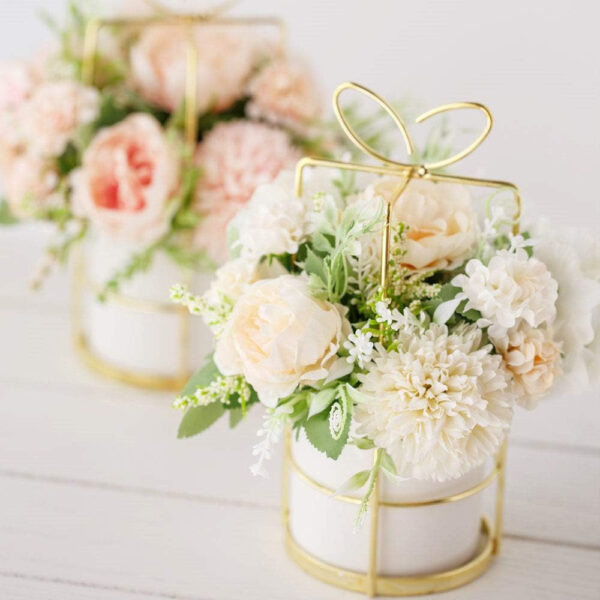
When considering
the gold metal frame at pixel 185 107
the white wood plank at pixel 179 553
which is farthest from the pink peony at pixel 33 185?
the white wood plank at pixel 179 553

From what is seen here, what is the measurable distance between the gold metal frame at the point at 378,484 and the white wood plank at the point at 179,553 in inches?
0.6

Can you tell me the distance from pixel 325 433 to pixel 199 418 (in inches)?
6.1

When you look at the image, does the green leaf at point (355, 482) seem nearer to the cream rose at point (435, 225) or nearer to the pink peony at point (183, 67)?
the cream rose at point (435, 225)

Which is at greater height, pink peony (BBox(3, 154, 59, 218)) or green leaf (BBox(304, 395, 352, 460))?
pink peony (BBox(3, 154, 59, 218))

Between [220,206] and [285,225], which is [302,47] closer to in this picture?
[220,206]

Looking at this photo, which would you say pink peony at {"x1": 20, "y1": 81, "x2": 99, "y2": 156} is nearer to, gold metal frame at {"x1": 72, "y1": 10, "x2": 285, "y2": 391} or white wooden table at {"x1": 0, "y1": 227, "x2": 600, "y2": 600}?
gold metal frame at {"x1": 72, "y1": 10, "x2": 285, "y2": 391}

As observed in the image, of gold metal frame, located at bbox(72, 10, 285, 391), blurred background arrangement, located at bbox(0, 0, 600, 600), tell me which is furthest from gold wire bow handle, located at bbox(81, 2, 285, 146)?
blurred background arrangement, located at bbox(0, 0, 600, 600)

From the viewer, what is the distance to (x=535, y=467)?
1.21 meters

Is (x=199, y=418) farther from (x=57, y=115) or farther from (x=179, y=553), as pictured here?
(x=57, y=115)

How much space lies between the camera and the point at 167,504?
3.66 ft

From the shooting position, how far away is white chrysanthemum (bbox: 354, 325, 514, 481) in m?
0.81

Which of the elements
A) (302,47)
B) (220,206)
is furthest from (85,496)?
(302,47)

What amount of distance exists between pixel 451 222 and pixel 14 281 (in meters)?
1.05

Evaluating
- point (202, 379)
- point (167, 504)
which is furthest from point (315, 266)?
point (167, 504)
